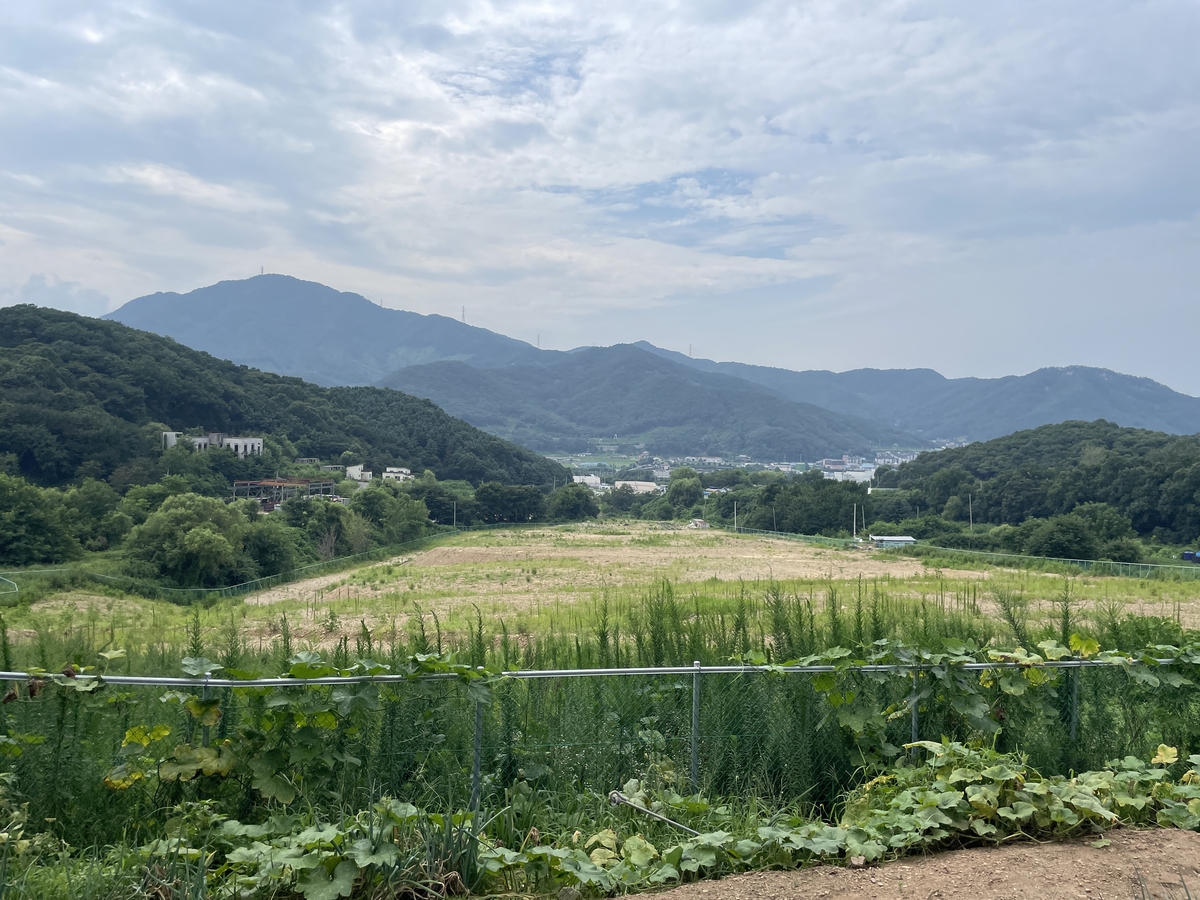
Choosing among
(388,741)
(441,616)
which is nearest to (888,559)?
(441,616)

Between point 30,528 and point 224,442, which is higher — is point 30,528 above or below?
below

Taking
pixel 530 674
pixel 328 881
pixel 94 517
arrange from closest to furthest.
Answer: pixel 328 881 → pixel 530 674 → pixel 94 517

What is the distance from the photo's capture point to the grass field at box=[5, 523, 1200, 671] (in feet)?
25.2

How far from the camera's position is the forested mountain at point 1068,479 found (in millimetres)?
63438

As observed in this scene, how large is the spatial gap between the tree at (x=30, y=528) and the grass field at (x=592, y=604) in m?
15.0

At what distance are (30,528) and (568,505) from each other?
5714 cm

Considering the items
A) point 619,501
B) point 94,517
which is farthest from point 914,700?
point 619,501

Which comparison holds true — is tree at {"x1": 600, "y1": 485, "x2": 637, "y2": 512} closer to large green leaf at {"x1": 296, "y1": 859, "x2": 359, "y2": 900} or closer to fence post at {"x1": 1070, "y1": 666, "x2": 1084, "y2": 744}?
fence post at {"x1": 1070, "y1": 666, "x2": 1084, "y2": 744}

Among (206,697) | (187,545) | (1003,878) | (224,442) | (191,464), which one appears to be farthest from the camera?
(224,442)

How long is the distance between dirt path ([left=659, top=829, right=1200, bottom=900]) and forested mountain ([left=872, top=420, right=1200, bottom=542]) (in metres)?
72.2

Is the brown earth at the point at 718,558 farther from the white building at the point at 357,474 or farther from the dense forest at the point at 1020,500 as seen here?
the white building at the point at 357,474

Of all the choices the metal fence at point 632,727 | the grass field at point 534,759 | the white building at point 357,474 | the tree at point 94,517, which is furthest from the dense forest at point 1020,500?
the tree at point 94,517

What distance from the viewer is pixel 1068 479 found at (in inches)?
2869

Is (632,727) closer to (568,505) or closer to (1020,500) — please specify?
(1020,500)
